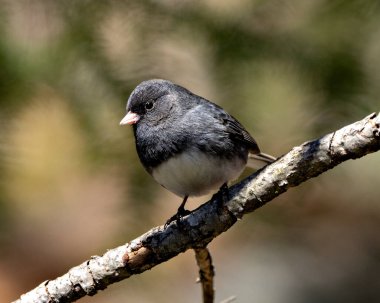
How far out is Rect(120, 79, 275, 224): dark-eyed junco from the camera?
6.14ft

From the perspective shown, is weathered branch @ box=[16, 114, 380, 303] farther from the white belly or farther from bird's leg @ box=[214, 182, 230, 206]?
the white belly

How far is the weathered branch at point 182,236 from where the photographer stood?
4.07 ft

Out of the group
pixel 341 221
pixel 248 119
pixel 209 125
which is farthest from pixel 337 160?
pixel 341 221

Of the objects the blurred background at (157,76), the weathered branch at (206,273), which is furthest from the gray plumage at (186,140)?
the weathered branch at (206,273)

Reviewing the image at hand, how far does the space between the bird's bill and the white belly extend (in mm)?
150

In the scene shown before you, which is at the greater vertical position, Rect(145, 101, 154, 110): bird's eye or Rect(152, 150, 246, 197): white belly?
Rect(145, 101, 154, 110): bird's eye

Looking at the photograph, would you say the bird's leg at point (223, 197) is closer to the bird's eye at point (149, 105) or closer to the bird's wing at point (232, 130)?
the bird's wing at point (232, 130)

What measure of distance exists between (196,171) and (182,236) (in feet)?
1.65

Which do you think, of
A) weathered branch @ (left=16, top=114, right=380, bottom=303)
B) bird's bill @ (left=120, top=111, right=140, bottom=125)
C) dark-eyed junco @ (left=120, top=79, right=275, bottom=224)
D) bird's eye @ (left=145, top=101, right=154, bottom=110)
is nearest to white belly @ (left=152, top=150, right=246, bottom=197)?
dark-eyed junco @ (left=120, top=79, right=275, bottom=224)

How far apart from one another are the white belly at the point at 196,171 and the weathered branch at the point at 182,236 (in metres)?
0.43

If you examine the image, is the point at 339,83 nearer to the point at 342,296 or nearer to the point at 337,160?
the point at 337,160

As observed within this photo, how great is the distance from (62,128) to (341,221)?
2.21 metres

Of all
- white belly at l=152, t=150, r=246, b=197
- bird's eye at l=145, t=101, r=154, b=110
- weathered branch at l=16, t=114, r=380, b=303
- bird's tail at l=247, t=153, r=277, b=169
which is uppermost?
bird's eye at l=145, t=101, r=154, b=110

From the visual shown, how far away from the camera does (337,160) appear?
116 centimetres
